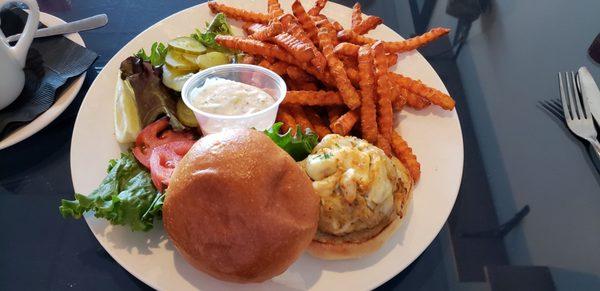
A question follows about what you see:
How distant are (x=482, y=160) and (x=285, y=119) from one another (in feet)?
3.33

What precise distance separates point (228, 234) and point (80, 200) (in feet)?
2.14

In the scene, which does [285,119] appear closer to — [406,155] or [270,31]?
[270,31]

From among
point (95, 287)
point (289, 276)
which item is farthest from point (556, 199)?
point (95, 287)

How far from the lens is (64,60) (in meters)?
2.21

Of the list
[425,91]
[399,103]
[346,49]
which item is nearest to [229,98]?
[346,49]

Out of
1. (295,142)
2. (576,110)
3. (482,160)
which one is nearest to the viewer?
(295,142)

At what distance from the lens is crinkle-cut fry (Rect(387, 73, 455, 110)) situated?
2.04 meters

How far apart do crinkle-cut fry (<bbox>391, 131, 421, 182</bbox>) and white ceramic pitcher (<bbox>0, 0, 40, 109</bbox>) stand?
5.73 ft

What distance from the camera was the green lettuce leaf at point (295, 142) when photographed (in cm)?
173

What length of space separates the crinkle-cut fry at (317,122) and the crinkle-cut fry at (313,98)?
0.11m

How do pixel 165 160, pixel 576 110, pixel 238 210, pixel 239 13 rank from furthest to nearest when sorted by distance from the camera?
pixel 239 13 → pixel 576 110 → pixel 165 160 → pixel 238 210

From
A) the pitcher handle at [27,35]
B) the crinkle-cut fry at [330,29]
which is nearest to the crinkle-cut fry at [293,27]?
the crinkle-cut fry at [330,29]

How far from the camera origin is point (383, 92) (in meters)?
1.93

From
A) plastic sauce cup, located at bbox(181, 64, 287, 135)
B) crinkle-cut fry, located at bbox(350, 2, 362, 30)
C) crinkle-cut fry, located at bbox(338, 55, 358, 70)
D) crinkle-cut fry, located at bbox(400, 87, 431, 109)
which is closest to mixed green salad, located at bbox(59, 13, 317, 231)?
plastic sauce cup, located at bbox(181, 64, 287, 135)
